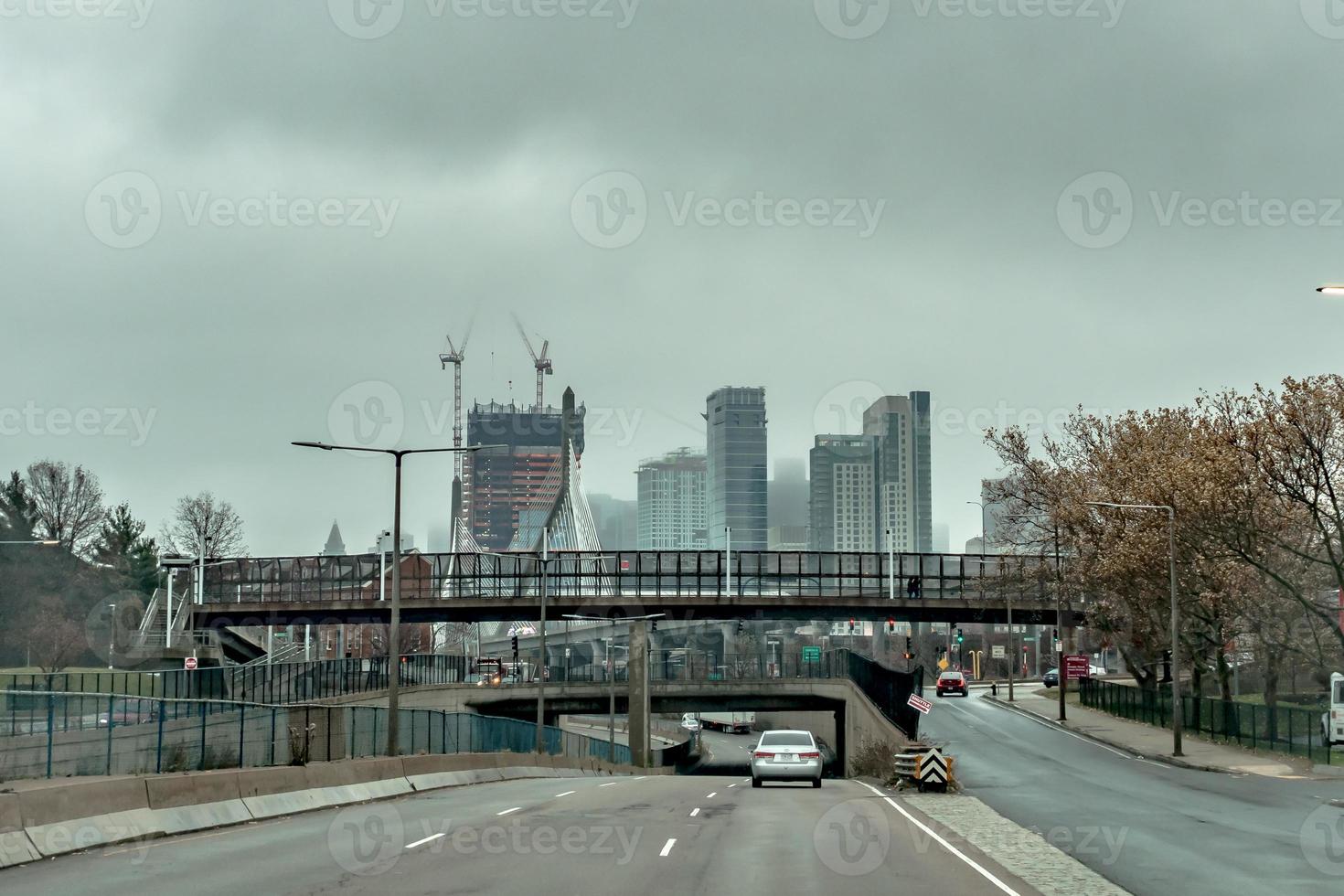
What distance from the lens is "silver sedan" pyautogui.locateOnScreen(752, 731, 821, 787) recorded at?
37.3 metres

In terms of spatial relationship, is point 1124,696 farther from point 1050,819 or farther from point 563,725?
point 563,725

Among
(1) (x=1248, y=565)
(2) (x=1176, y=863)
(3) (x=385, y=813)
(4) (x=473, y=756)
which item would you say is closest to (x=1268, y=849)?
(2) (x=1176, y=863)

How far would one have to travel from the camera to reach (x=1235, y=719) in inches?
2249

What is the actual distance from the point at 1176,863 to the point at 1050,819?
843cm

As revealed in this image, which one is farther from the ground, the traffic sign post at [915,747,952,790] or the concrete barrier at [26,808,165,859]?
the concrete barrier at [26,808,165,859]

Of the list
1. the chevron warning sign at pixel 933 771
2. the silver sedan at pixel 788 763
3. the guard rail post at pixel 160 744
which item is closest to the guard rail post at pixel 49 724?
the guard rail post at pixel 160 744

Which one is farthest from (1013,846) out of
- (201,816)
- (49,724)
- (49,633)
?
(49,633)

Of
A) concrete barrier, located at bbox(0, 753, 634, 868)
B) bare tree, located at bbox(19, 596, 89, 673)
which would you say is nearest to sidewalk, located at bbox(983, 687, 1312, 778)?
concrete barrier, located at bbox(0, 753, 634, 868)

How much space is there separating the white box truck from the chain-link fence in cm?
12131

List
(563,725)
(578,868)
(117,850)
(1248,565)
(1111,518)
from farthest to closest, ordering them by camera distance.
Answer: (563,725)
(1111,518)
(1248,565)
(117,850)
(578,868)

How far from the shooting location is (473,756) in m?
43.0

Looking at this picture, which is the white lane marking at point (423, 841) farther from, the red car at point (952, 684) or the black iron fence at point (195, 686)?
the red car at point (952, 684)

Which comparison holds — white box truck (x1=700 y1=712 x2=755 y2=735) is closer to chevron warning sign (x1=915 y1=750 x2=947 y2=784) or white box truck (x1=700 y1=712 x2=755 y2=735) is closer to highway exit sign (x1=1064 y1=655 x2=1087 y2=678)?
highway exit sign (x1=1064 y1=655 x2=1087 y2=678)

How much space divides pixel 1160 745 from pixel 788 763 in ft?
89.2
